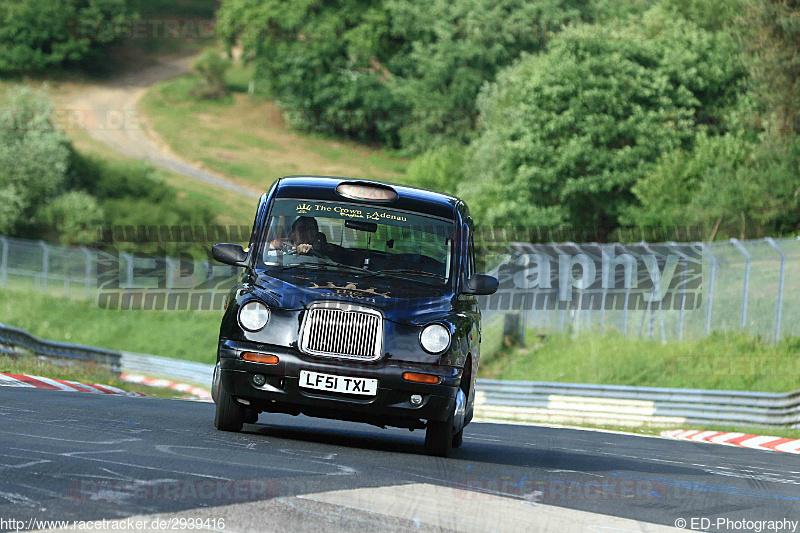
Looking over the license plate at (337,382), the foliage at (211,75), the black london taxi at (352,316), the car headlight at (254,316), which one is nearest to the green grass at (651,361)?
the black london taxi at (352,316)

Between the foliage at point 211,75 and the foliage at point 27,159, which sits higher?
the foliage at point 211,75

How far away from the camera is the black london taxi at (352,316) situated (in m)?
9.21

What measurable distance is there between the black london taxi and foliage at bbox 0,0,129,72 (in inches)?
3377

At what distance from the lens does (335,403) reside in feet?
30.4

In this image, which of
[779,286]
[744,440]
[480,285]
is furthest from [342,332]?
[779,286]

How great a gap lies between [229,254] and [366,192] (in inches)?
55.1

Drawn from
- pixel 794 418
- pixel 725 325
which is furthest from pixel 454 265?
pixel 725 325

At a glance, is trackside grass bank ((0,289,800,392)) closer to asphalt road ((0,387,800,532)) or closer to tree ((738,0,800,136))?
asphalt road ((0,387,800,532))

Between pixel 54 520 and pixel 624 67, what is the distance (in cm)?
4505

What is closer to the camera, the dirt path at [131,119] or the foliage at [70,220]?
the foliage at [70,220]

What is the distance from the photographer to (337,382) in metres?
9.20

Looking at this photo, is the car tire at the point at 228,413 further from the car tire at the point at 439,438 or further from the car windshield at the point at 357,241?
the car tire at the point at 439,438

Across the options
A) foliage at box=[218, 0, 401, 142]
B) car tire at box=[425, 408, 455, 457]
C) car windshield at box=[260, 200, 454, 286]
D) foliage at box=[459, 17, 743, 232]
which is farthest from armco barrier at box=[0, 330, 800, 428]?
foliage at box=[218, 0, 401, 142]

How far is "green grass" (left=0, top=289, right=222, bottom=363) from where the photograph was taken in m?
37.8
